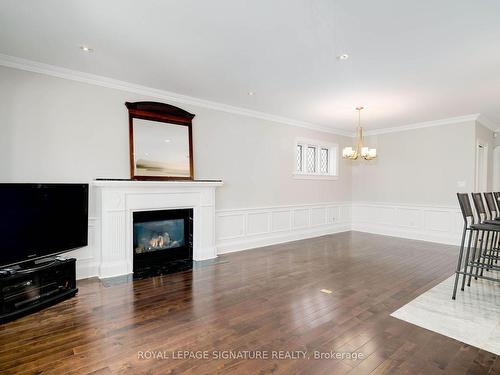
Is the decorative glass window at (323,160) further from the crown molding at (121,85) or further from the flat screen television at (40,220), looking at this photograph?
the flat screen television at (40,220)

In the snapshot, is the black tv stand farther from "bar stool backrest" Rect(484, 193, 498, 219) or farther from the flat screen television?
"bar stool backrest" Rect(484, 193, 498, 219)

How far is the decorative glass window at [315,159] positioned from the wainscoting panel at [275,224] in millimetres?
802

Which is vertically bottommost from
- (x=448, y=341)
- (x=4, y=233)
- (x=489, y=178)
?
(x=448, y=341)

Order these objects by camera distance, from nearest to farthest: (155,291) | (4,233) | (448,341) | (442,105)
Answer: (448,341) < (4,233) < (155,291) < (442,105)

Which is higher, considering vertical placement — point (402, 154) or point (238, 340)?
point (402, 154)

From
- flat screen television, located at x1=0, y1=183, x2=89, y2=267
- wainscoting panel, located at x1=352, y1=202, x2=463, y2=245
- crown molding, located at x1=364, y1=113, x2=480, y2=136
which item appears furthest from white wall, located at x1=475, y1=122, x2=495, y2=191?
flat screen television, located at x1=0, y1=183, x2=89, y2=267

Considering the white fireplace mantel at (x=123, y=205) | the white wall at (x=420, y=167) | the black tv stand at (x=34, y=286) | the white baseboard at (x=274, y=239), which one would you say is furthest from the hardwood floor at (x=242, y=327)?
the white wall at (x=420, y=167)

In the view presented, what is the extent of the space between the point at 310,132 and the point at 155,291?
16.5ft

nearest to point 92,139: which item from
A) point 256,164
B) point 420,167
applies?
point 256,164

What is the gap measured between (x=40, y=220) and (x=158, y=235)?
1.63 m

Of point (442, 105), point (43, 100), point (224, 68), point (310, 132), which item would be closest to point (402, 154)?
point (442, 105)

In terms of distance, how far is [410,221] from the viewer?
6.57 metres

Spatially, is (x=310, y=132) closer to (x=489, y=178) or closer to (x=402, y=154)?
(x=402, y=154)

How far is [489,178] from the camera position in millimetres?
6586
